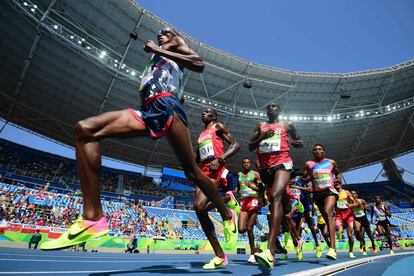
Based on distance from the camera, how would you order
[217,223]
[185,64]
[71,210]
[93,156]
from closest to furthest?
[93,156] < [185,64] < [71,210] < [217,223]

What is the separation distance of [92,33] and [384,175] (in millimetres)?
39463

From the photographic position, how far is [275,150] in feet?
12.4

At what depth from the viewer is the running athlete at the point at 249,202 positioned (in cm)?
575

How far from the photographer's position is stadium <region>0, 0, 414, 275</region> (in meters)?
16.8

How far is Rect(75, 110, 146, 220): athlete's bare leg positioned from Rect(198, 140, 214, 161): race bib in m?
2.07

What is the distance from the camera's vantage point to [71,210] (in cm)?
2002

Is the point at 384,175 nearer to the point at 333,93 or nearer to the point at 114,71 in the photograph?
A: the point at 333,93

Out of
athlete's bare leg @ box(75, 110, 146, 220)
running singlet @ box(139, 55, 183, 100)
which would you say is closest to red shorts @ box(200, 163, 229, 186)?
running singlet @ box(139, 55, 183, 100)

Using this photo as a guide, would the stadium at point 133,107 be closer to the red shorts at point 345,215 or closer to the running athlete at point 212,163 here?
the red shorts at point 345,215

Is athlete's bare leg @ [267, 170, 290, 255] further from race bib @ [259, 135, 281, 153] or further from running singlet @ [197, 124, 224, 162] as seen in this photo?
running singlet @ [197, 124, 224, 162]

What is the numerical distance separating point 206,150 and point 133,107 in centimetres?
2039

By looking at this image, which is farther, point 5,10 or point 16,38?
point 16,38

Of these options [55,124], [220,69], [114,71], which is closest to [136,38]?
[114,71]

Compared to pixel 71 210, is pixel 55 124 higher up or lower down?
higher up
